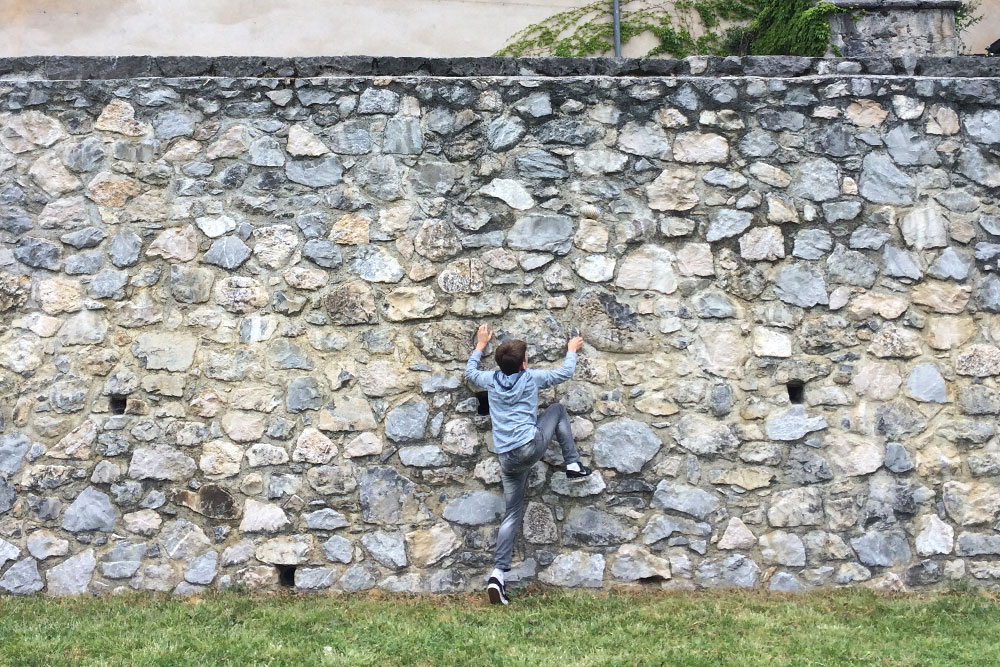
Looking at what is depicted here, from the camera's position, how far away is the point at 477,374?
15.7 feet

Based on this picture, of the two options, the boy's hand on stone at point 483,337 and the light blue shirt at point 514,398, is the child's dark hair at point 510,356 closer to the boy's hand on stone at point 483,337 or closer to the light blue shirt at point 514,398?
the light blue shirt at point 514,398

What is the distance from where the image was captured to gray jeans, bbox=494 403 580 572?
183 inches

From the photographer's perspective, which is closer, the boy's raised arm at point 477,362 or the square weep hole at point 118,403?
the boy's raised arm at point 477,362

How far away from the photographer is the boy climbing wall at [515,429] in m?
4.63

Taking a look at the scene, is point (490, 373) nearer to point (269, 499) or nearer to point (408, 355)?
point (408, 355)

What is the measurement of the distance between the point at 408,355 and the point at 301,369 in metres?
0.63

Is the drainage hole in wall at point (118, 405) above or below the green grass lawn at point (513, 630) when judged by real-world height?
above

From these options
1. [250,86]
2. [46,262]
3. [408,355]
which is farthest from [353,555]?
[250,86]

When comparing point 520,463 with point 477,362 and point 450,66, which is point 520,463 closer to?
point 477,362

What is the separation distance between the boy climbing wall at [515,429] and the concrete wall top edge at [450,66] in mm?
1767

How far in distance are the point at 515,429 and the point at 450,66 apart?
2268mm

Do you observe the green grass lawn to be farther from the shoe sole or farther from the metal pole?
the metal pole

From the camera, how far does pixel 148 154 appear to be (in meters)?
5.18

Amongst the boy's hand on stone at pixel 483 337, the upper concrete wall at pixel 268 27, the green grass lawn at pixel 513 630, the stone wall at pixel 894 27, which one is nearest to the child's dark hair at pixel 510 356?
the boy's hand on stone at pixel 483 337
